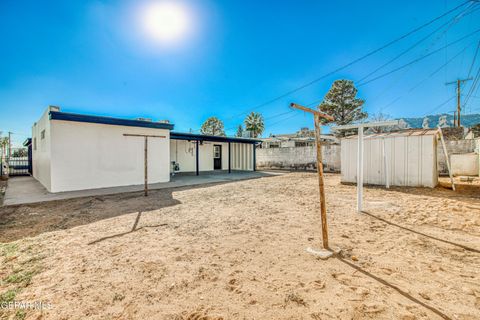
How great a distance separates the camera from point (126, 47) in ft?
28.1

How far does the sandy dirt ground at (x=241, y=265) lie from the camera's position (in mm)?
1695

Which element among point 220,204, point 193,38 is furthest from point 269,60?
point 220,204

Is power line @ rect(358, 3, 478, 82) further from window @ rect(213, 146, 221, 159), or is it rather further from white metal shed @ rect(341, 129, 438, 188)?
window @ rect(213, 146, 221, 159)

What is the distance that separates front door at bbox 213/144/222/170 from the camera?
1648 cm

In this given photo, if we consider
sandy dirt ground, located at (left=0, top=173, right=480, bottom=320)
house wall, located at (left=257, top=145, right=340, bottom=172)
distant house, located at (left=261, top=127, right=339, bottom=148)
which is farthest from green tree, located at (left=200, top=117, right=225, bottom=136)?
sandy dirt ground, located at (left=0, top=173, right=480, bottom=320)

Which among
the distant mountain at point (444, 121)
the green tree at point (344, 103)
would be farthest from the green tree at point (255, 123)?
the distant mountain at point (444, 121)

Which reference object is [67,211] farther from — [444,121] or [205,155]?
[444,121]

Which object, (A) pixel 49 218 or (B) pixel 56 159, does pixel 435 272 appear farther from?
(B) pixel 56 159

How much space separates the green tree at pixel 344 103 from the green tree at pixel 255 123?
14000mm

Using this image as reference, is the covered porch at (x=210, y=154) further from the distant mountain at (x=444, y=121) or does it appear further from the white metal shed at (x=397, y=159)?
the distant mountain at (x=444, y=121)

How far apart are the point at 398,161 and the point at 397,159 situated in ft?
0.32

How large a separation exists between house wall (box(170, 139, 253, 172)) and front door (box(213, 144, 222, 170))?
0.27 m

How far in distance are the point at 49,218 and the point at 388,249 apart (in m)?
6.54

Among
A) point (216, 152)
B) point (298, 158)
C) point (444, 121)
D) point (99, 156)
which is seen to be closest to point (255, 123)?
point (298, 158)
